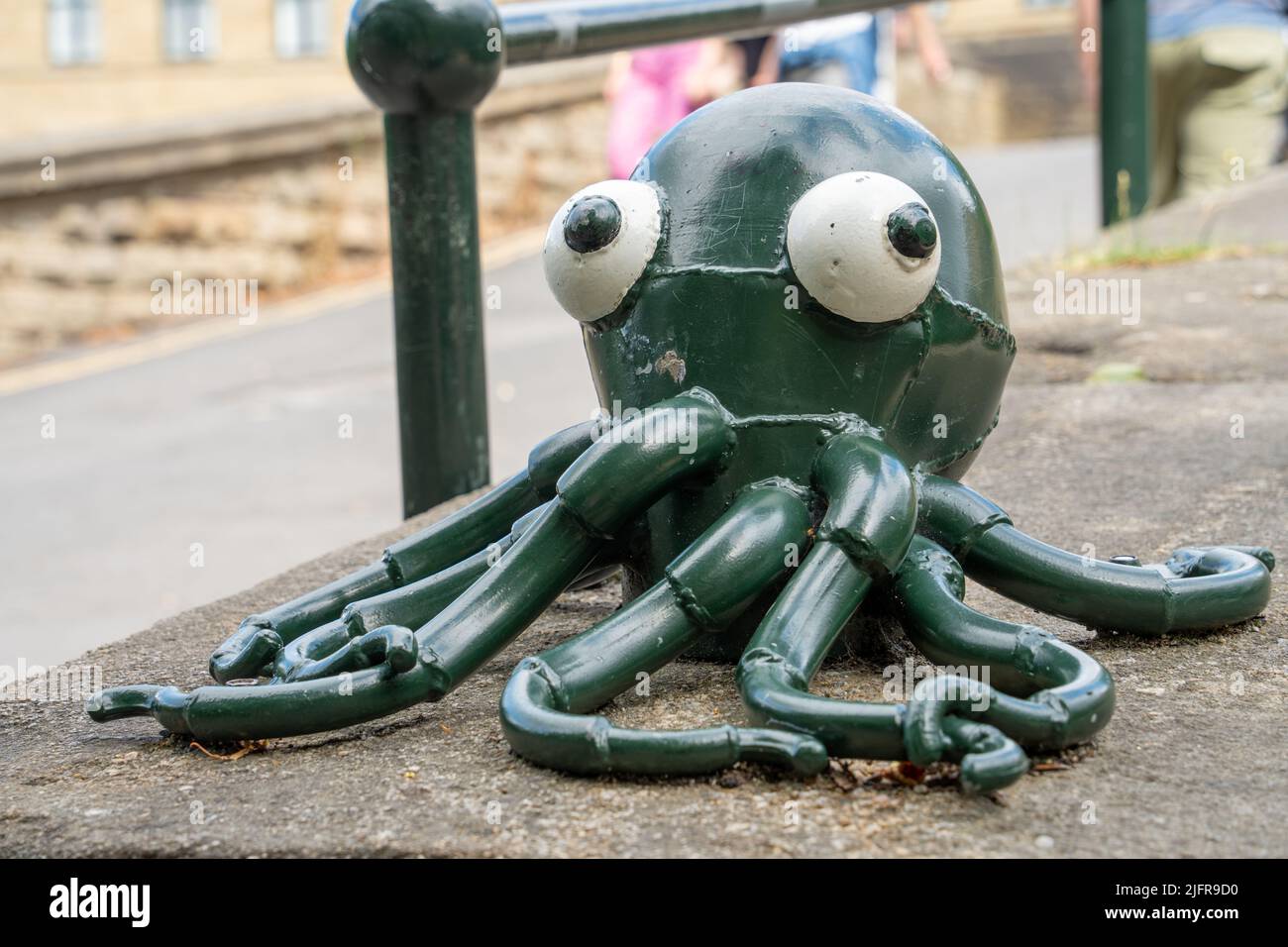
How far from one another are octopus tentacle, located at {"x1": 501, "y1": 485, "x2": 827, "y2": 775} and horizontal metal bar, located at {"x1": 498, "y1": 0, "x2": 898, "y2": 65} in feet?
5.67

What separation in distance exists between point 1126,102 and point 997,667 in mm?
5139

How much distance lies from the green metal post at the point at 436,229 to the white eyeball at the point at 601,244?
43.4 inches

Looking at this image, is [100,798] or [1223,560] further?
[1223,560]

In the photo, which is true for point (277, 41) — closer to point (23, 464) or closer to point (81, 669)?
point (23, 464)

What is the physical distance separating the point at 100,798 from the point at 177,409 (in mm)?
6010

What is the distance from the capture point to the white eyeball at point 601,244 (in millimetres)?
2193

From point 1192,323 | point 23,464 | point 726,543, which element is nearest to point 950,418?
point 726,543

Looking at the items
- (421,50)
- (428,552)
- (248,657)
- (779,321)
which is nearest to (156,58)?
(421,50)

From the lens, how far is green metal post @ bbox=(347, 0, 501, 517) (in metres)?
3.23

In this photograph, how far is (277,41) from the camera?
83.8 ft

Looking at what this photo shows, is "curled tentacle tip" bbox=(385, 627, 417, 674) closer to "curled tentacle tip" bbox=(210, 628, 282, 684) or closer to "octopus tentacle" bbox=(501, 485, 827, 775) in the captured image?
"octopus tentacle" bbox=(501, 485, 827, 775)

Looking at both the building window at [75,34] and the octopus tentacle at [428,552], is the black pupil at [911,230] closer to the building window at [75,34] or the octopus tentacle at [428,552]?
the octopus tentacle at [428,552]

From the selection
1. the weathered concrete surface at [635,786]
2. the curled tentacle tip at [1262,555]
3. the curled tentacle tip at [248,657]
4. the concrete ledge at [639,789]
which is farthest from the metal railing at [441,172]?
the curled tentacle tip at [1262,555]

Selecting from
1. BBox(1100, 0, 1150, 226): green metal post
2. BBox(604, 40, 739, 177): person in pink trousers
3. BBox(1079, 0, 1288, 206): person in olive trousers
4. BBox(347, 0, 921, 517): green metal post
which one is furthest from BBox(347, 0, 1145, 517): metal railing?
BBox(604, 40, 739, 177): person in pink trousers
